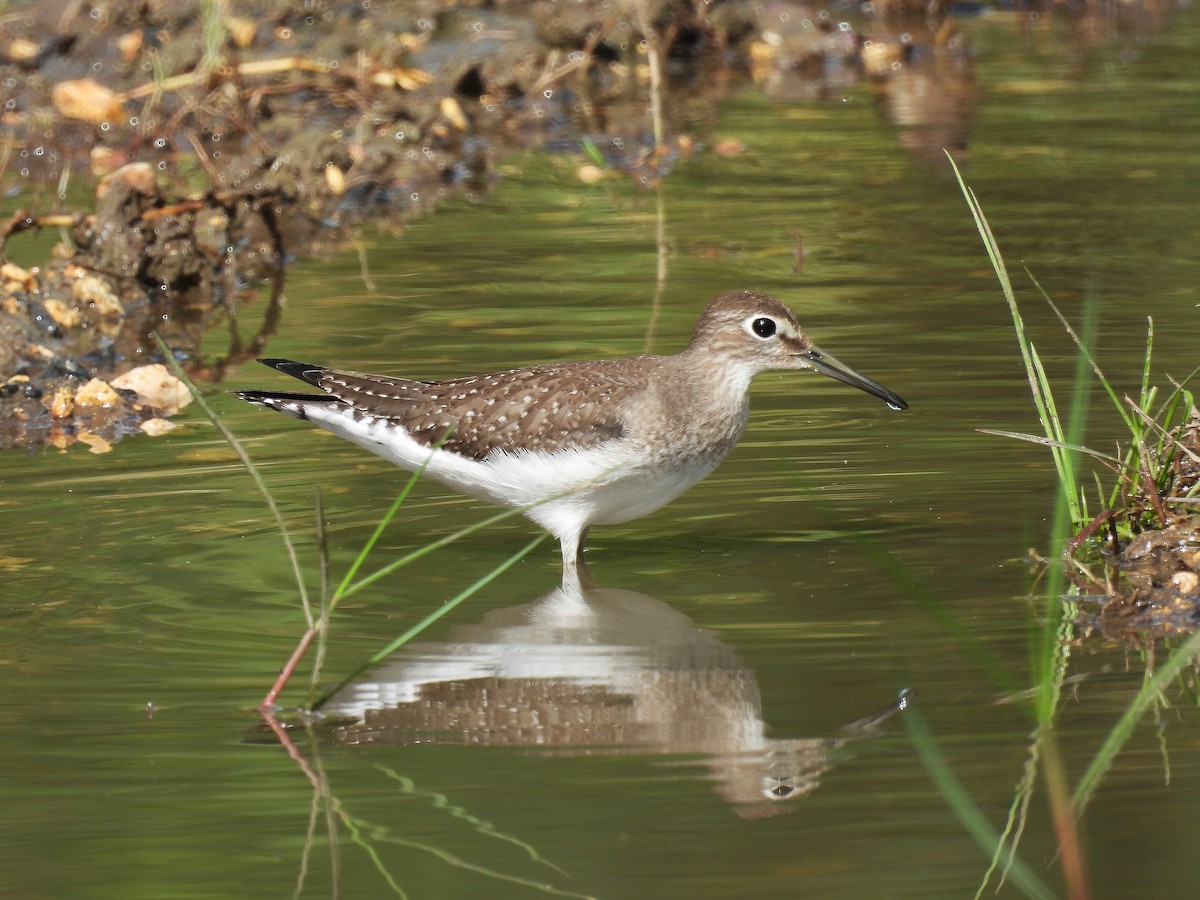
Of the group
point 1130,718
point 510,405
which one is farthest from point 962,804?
point 510,405

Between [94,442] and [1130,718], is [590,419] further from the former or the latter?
[94,442]

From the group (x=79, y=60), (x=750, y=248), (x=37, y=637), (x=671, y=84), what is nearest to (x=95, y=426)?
(x=37, y=637)

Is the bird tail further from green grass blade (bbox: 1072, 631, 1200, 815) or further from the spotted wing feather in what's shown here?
green grass blade (bbox: 1072, 631, 1200, 815)

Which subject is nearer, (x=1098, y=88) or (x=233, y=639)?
(x=233, y=639)

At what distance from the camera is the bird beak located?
791cm

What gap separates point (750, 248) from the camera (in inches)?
498

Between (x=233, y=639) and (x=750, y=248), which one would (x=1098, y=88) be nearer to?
(x=750, y=248)

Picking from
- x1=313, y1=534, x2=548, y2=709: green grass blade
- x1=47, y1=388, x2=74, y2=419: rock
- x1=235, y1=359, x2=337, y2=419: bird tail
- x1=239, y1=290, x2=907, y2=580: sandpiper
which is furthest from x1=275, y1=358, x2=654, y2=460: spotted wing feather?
x1=47, y1=388, x2=74, y2=419: rock

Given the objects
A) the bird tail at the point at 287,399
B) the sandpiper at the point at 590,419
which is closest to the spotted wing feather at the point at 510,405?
the sandpiper at the point at 590,419

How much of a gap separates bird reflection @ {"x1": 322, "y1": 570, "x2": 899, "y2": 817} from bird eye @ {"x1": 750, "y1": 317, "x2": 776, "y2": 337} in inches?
48.7

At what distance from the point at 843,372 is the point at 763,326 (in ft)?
1.21

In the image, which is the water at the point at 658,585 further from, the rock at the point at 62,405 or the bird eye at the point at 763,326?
the bird eye at the point at 763,326

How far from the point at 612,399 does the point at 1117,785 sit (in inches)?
117

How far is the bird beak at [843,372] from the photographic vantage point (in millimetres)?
7910
